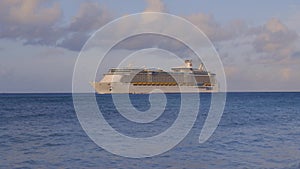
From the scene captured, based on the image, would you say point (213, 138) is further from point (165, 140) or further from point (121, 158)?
point (121, 158)

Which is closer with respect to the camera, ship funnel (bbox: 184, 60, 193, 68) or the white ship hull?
the white ship hull

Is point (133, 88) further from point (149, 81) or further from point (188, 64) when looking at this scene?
point (188, 64)

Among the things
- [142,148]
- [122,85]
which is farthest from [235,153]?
[122,85]

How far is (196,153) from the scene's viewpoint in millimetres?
21516

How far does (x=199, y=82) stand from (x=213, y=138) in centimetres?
10087

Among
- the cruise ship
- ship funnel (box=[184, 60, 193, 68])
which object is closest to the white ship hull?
the cruise ship

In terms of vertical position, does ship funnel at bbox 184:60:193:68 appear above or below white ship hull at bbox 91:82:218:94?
above

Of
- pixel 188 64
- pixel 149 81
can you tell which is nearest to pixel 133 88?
pixel 149 81

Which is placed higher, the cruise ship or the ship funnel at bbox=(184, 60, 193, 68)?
the ship funnel at bbox=(184, 60, 193, 68)

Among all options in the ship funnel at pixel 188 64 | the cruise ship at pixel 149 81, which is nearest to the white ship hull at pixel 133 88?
the cruise ship at pixel 149 81

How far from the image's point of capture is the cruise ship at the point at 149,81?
116 meters

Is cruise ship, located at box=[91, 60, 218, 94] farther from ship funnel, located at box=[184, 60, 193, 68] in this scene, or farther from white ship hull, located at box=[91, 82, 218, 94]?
ship funnel, located at box=[184, 60, 193, 68]

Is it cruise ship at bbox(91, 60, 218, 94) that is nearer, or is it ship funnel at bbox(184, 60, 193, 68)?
cruise ship at bbox(91, 60, 218, 94)

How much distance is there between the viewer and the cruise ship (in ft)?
381
